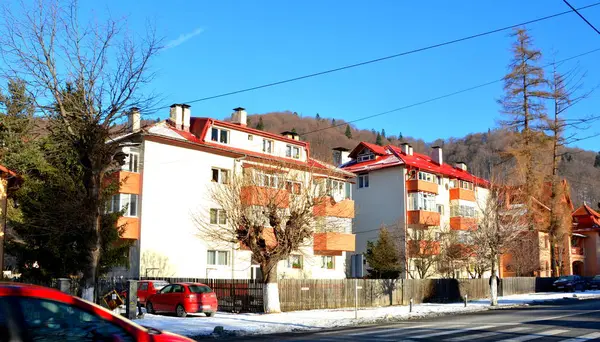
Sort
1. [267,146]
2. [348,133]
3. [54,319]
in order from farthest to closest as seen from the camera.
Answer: [348,133]
[267,146]
[54,319]

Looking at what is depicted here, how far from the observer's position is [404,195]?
5244cm

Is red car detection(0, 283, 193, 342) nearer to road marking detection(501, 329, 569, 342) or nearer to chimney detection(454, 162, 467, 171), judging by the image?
road marking detection(501, 329, 569, 342)

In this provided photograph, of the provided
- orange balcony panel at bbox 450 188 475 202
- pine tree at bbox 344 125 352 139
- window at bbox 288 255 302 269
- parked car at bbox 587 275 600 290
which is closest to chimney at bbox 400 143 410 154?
orange balcony panel at bbox 450 188 475 202

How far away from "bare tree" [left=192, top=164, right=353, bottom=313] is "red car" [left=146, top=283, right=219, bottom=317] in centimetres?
296

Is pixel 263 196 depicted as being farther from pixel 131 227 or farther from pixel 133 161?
pixel 133 161

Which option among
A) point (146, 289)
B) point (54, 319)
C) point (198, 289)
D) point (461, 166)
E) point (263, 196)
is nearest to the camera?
point (54, 319)

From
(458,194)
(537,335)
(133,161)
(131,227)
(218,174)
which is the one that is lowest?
(537,335)

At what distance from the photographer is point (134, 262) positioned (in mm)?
35094

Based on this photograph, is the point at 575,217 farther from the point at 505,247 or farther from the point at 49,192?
the point at 49,192

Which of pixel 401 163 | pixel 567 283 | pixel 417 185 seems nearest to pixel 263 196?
pixel 401 163

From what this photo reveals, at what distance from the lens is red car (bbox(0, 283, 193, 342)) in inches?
188

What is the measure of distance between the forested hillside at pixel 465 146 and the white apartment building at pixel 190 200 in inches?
199

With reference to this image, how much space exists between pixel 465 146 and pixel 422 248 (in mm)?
33046

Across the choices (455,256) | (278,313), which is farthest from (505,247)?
(278,313)
